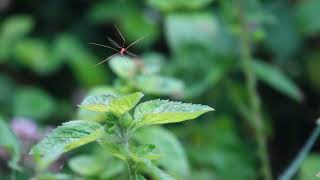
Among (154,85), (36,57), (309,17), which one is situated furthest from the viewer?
(36,57)

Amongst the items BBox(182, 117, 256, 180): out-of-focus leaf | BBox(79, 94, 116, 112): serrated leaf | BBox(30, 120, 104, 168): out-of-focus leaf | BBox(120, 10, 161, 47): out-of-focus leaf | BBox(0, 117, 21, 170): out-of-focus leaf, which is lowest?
BBox(182, 117, 256, 180): out-of-focus leaf

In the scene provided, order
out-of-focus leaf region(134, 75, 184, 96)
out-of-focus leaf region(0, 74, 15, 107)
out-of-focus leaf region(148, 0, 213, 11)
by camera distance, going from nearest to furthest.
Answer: out-of-focus leaf region(134, 75, 184, 96)
out-of-focus leaf region(148, 0, 213, 11)
out-of-focus leaf region(0, 74, 15, 107)

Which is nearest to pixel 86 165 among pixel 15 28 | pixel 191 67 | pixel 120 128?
pixel 120 128

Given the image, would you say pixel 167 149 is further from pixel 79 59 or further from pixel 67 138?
pixel 79 59

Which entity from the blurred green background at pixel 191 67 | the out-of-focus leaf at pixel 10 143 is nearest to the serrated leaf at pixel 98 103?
the out-of-focus leaf at pixel 10 143

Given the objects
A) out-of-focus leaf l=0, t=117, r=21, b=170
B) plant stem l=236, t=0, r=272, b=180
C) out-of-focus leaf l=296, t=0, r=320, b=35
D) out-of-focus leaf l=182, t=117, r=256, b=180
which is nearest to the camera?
out-of-focus leaf l=0, t=117, r=21, b=170

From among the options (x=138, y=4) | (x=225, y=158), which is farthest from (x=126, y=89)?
(x=138, y=4)

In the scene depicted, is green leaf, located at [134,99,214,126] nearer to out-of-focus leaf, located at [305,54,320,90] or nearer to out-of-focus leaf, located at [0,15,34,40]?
out-of-focus leaf, located at [305,54,320,90]

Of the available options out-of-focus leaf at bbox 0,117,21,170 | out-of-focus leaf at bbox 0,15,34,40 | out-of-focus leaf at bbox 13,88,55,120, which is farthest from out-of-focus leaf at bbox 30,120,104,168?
out-of-focus leaf at bbox 0,15,34,40
